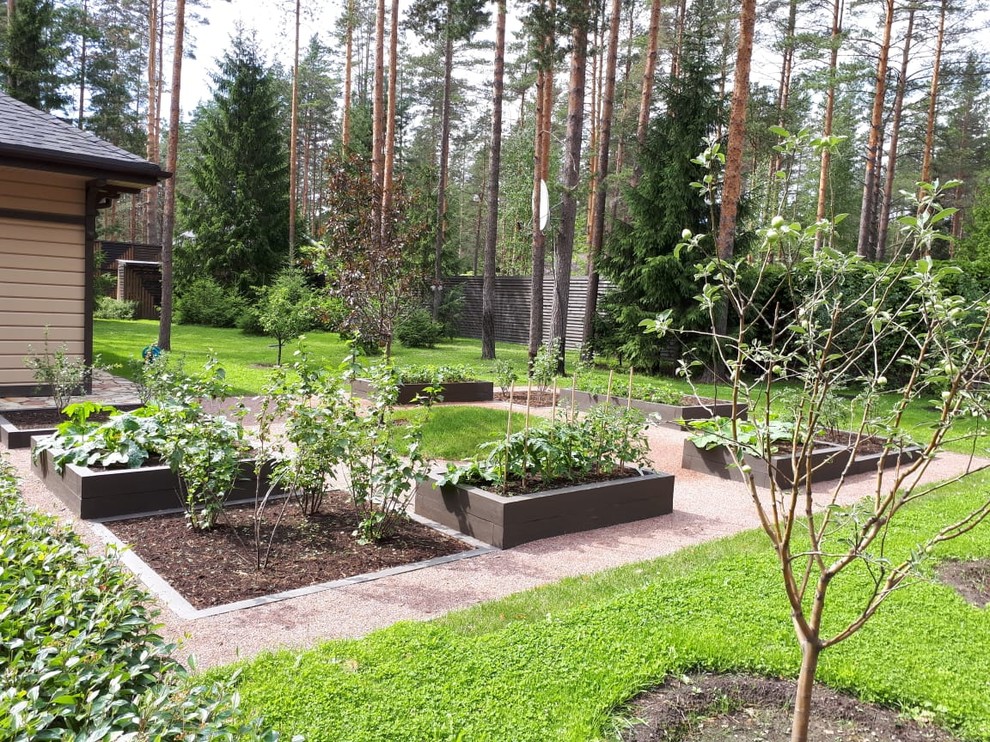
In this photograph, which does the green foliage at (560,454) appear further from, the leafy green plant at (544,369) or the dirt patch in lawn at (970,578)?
the leafy green plant at (544,369)

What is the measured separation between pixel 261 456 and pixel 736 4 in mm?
21444

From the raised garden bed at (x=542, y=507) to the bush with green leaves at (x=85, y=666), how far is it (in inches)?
99.0

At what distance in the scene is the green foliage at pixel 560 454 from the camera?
16.7ft

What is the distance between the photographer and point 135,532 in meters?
4.44

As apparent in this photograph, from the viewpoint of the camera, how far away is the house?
8.09 metres

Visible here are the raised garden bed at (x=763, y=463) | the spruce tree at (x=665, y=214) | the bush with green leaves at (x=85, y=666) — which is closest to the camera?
the bush with green leaves at (x=85, y=666)

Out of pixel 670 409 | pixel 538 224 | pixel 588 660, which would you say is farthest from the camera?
pixel 538 224

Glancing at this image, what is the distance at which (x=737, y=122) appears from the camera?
12.7 meters

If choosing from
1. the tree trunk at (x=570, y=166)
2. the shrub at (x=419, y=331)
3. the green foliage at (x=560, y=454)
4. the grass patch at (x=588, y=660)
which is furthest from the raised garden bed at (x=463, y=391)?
the shrub at (x=419, y=331)

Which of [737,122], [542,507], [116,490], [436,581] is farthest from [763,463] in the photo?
[737,122]

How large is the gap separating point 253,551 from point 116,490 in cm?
127

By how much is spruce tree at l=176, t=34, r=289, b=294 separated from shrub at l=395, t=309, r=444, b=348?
20.0 ft

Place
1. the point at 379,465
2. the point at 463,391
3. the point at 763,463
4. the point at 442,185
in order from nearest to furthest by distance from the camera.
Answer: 1. the point at 379,465
2. the point at 763,463
3. the point at 463,391
4. the point at 442,185

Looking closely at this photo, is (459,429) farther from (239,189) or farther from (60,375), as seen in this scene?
(239,189)
